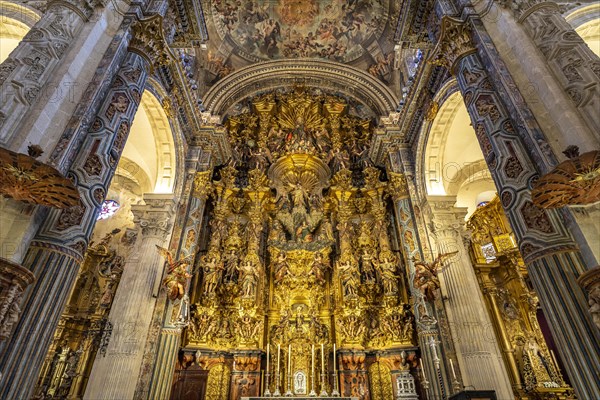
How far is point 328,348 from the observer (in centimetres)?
1082

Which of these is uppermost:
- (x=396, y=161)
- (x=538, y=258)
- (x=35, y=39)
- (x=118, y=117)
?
(x=396, y=161)

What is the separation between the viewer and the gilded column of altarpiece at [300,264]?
34.1ft

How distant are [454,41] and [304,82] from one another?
981cm

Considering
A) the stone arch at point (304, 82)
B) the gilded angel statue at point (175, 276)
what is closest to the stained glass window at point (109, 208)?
the stone arch at point (304, 82)

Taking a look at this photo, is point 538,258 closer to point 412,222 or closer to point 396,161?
point 412,222

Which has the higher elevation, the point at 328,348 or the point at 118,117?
the point at 118,117

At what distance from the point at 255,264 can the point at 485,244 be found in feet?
29.7

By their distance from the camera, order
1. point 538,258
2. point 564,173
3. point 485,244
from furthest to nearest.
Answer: point 485,244
point 538,258
point 564,173

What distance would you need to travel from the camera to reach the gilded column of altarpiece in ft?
34.1

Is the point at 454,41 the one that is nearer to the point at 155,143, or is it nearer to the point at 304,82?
the point at 155,143

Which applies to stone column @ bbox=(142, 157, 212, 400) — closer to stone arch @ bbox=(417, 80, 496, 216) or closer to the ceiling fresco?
the ceiling fresco

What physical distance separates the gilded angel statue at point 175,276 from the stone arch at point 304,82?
7.22 meters

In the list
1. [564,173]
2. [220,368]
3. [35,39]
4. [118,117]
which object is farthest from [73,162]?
[220,368]

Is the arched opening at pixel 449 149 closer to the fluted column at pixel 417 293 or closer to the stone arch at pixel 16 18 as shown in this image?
the fluted column at pixel 417 293
